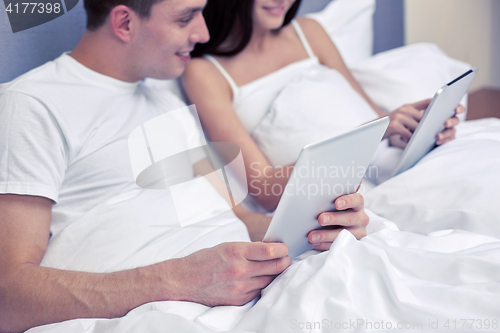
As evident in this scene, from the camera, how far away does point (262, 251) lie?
677 mm

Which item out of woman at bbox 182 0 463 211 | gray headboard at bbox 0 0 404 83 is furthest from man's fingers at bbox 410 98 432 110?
gray headboard at bbox 0 0 404 83

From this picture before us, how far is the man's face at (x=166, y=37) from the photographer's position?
0.96 meters

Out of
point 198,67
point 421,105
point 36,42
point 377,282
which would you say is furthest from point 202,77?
point 377,282

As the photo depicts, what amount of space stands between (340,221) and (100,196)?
0.51 m

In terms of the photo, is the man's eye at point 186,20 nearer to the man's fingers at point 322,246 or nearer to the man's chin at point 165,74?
the man's chin at point 165,74

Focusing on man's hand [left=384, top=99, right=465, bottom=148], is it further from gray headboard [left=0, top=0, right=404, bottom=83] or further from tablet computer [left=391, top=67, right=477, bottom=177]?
gray headboard [left=0, top=0, right=404, bottom=83]

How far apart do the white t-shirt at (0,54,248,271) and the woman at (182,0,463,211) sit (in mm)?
187

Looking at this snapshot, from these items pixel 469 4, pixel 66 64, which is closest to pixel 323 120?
pixel 66 64

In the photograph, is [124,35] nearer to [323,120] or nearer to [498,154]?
[323,120]

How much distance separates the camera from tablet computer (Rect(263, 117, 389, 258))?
2.00 feet

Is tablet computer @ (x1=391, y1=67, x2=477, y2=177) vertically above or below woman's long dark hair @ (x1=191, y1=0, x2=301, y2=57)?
below

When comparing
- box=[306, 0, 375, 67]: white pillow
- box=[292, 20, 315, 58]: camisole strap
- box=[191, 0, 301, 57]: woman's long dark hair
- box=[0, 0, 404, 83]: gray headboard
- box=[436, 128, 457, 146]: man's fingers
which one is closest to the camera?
box=[0, 0, 404, 83]: gray headboard

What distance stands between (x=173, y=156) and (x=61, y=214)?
10.3 inches

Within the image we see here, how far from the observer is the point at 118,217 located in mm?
848
